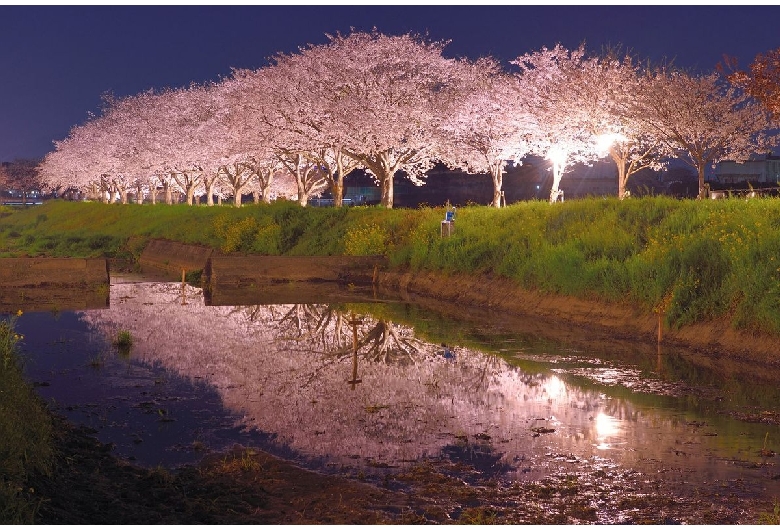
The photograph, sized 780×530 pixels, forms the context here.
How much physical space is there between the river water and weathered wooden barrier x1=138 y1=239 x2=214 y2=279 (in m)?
19.8

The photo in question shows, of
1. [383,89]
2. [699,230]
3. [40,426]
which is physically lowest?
[40,426]

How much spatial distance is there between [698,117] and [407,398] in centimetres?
3128

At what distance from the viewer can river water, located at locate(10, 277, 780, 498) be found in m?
11.0

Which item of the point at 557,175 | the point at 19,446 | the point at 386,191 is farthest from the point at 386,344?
the point at 386,191

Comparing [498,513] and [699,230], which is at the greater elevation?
[699,230]

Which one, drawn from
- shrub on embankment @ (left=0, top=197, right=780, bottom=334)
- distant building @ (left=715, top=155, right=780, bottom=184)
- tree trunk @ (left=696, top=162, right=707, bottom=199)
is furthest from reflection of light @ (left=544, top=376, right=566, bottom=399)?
distant building @ (left=715, top=155, right=780, bottom=184)

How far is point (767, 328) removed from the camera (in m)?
17.4

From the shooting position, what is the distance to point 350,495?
9.26m

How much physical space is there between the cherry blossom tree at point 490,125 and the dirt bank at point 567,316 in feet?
59.6

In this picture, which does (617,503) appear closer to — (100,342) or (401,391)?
(401,391)

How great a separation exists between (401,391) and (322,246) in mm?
24812

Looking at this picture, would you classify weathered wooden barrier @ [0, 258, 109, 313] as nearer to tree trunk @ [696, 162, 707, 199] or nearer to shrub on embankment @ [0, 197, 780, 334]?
shrub on embankment @ [0, 197, 780, 334]

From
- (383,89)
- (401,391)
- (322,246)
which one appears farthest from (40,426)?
(383,89)

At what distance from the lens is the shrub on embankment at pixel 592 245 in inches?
746
